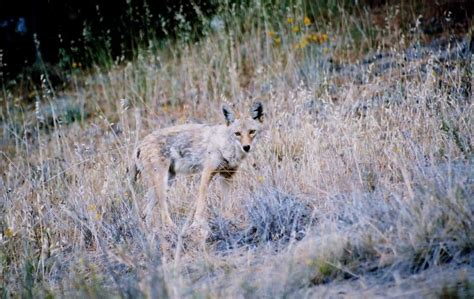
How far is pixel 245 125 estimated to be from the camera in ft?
23.9

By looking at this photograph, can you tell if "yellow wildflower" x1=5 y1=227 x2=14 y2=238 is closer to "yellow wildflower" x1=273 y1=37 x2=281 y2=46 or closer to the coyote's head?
the coyote's head

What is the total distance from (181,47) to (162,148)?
4.64 metres

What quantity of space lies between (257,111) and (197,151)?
855 millimetres

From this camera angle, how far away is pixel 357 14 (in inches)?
476

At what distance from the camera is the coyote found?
23.6 ft

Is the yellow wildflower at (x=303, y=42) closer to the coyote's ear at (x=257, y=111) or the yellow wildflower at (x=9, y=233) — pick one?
the coyote's ear at (x=257, y=111)

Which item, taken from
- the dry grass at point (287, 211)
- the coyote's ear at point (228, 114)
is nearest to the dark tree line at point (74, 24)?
the dry grass at point (287, 211)

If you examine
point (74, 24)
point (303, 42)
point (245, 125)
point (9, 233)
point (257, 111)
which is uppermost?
point (74, 24)

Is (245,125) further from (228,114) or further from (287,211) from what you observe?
(287,211)

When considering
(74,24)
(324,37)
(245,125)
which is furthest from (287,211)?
(74,24)

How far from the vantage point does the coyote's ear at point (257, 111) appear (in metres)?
7.41

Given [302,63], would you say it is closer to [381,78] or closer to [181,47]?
[381,78]

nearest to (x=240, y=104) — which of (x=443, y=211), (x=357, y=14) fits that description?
(x=357, y=14)

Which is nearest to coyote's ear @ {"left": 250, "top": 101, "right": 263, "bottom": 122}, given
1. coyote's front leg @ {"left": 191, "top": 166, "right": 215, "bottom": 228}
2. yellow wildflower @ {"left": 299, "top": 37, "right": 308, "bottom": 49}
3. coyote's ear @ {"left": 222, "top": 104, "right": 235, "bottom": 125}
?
coyote's ear @ {"left": 222, "top": 104, "right": 235, "bottom": 125}
